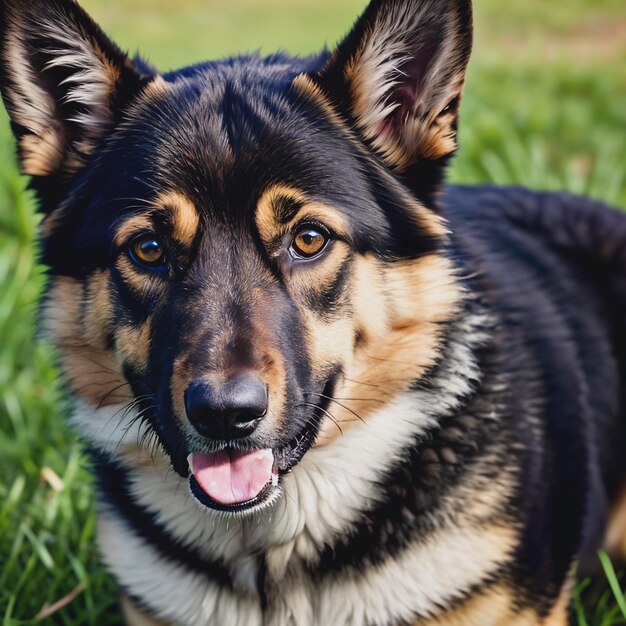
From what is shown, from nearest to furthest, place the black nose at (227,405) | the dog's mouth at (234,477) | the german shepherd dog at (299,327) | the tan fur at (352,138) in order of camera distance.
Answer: the black nose at (227,405) → the dog's mouth at (234,477) → the german shepherd dog at (299,327) → the tan fur at (352,138)

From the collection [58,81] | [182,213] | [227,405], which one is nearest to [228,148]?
[182,213]

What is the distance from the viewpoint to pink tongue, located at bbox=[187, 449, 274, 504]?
270 cm

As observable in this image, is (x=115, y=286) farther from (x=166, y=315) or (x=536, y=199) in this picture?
(x=536, y=199)

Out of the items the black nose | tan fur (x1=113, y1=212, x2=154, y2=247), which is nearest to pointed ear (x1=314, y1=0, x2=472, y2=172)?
tan fur (x1=113, y1=212, x2=154, y2=247)

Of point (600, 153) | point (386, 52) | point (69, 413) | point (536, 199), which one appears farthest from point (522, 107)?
point (69, 413)

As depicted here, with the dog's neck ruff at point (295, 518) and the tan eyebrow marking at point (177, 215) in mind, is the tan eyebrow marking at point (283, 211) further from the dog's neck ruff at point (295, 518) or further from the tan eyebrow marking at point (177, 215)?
the dog's neck ruff at point (295, 518)

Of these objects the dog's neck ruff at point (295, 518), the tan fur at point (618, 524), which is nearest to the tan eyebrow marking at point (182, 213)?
the dog's neck ruff at point (295, 518)

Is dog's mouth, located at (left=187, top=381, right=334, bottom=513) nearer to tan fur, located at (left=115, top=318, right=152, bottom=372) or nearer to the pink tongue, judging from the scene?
the pink tongue

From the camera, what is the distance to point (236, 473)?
107 inches

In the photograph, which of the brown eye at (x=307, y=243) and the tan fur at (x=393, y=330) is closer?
the brown eye at (x=307, y=243)

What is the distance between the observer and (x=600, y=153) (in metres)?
7.29

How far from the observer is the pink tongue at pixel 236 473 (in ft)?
8.87

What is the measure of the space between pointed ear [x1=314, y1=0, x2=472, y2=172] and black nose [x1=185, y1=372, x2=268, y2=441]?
1.07 metres

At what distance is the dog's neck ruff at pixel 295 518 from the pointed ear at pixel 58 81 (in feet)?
3.87
